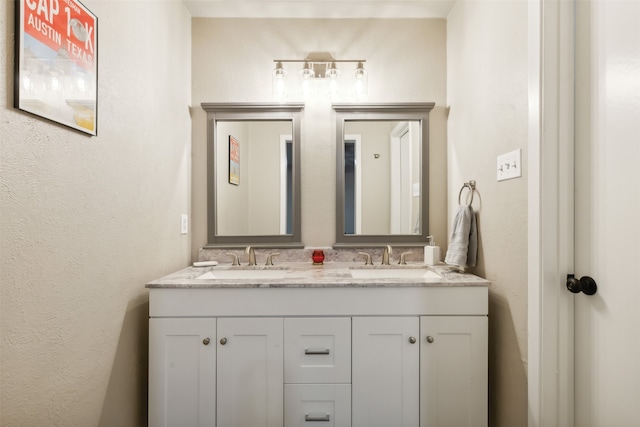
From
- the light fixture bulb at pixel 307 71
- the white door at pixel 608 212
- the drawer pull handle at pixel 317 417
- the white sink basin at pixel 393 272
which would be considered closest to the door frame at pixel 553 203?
the white door at pixel 608 212

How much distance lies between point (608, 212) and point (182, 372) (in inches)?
67.0

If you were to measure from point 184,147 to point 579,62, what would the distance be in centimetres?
189

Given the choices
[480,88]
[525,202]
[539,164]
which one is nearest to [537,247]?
[525,202]

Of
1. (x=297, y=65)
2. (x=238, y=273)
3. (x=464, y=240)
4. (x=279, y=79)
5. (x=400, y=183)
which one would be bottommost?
(x=238, y=273)

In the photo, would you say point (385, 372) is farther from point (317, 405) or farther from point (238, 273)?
point (238, 273)

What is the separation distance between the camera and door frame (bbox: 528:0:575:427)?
3.71ft

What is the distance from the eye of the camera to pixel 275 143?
205cm

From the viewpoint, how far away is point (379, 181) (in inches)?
80.0

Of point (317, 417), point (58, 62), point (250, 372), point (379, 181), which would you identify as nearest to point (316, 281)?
point (250, 372)

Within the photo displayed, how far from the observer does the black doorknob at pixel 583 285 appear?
1049 mm

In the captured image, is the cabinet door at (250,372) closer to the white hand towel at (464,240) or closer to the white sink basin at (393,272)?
the white sink basin at (393,272)

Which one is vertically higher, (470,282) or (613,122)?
(613,122)

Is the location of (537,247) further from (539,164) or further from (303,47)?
(303,47)

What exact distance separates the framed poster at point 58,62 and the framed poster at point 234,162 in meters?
0.91
